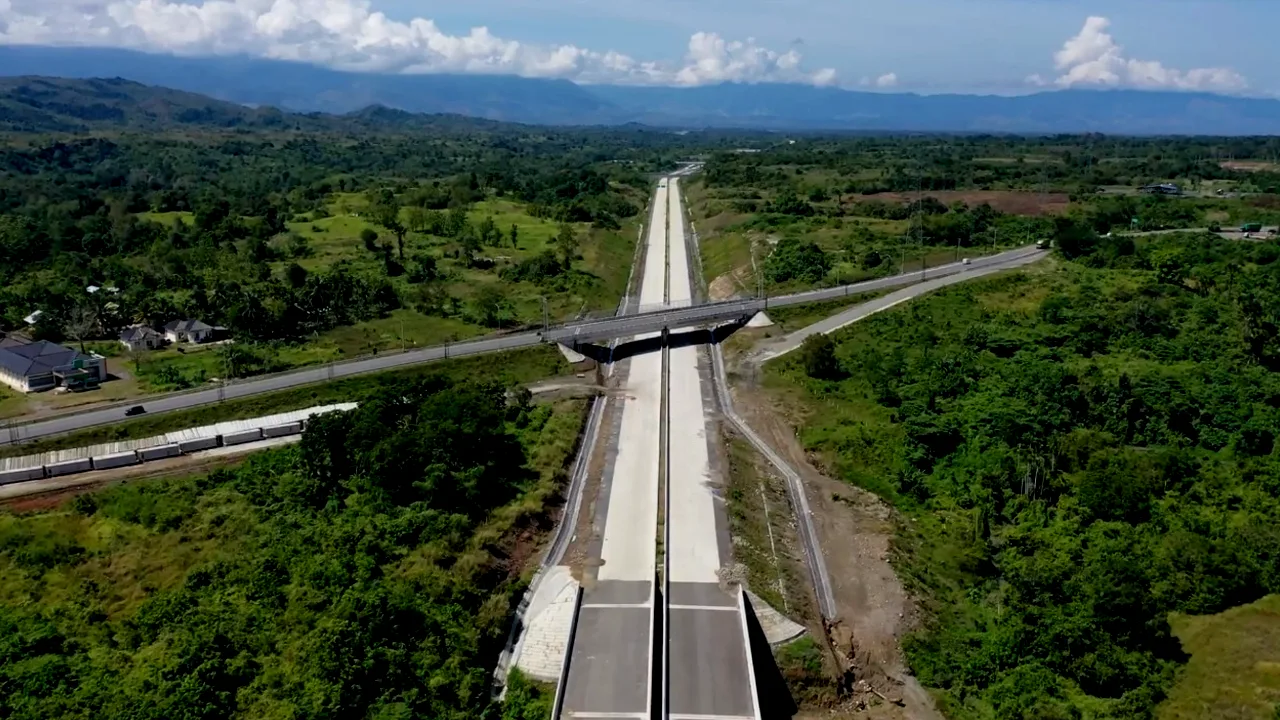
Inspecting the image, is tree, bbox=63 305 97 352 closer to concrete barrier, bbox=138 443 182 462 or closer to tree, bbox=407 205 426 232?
concrete barrier, bbox=138 443 182 462

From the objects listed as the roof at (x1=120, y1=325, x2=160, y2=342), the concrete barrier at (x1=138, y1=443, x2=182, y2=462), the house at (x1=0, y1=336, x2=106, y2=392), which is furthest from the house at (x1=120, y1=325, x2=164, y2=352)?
the concrete barrier at (x1=138, y1=443, x2=182, y2=462)

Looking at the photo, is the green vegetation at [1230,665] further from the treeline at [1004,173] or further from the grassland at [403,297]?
the treeline at [1004,173]

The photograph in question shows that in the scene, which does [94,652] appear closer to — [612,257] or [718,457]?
[718,457]

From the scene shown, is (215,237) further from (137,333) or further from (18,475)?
(18,475)

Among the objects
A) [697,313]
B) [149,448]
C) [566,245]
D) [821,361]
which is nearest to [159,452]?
[149,448]

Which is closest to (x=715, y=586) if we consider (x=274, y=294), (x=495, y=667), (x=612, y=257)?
(x=495, y=667)

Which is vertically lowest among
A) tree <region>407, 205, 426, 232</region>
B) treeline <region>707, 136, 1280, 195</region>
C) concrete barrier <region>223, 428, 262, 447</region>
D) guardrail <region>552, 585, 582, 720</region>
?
guardrail <region>552, 585, 582, 720</region>

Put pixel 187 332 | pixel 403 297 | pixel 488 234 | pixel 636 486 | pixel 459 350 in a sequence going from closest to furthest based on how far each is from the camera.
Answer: pixel 636 486, pixel 459 350, pixel 187 332, pixel 403 297, pixel 488 234
